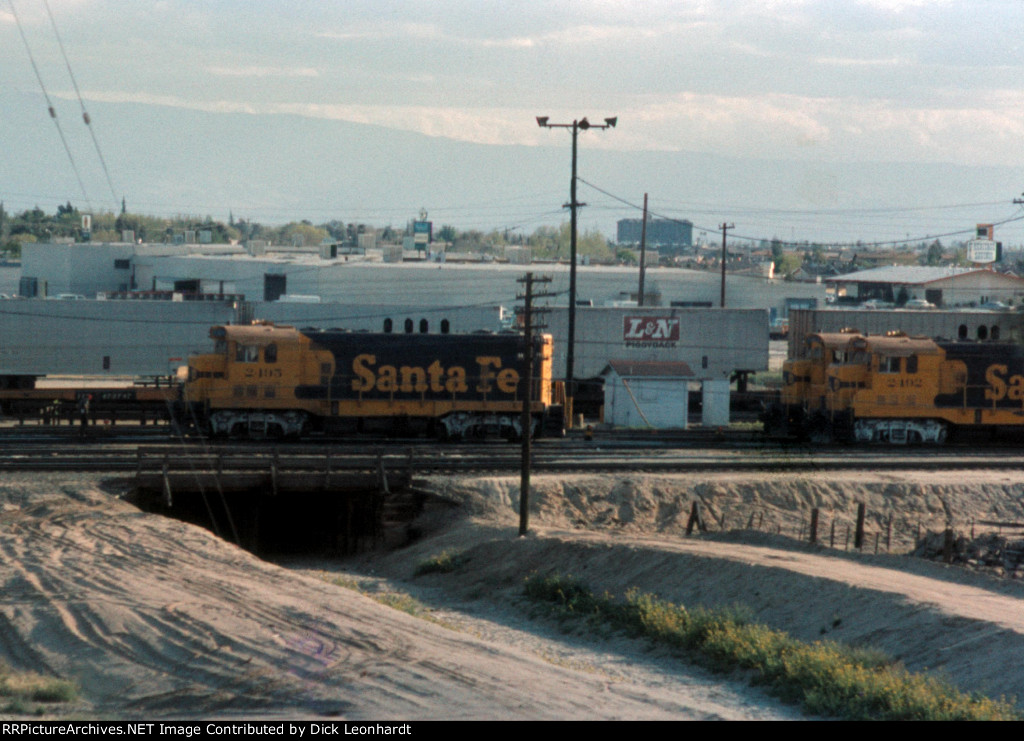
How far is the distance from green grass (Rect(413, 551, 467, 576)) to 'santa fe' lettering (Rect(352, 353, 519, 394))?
10.7m

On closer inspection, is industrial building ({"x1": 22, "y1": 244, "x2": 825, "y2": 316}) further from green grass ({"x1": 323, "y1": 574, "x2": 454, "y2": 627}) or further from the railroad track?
green grass ({"x1": 323, "y1": 574, "x2": 454, "y2": 627})

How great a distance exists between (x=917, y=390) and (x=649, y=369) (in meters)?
10.2

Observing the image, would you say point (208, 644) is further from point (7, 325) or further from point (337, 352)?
point (7, 325)

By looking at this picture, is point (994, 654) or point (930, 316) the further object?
point (930, 316)

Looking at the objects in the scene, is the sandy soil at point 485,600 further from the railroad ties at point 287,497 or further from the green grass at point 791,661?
the railroad ties at point 287,497

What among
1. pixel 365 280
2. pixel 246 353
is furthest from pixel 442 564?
pixel 365 280

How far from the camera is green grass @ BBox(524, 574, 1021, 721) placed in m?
13.9

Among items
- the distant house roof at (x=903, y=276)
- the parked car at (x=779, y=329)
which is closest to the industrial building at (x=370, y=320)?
the parked car at (x=779, y=329)

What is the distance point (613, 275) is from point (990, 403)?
3886cm

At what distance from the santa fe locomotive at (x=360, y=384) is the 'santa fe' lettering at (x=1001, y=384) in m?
15.1

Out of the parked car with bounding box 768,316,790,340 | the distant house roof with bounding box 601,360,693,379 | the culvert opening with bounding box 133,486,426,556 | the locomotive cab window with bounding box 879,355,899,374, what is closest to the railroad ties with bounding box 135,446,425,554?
the culvert opening with bounding box 133,486,426,556

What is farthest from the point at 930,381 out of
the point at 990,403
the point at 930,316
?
the point at 930,316

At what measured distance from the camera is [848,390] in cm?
3762

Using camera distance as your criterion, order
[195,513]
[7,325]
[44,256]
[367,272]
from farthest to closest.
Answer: [44,256], [367,272], [7,325], [195,513]
